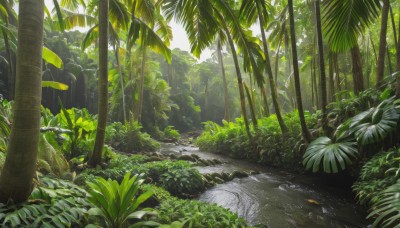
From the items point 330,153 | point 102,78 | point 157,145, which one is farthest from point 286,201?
point 157,145

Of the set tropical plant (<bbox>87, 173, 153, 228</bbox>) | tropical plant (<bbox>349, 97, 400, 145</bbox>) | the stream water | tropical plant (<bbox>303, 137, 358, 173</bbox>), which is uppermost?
tropical plant (<bbox>349, 97, 400, 145</bbox>)

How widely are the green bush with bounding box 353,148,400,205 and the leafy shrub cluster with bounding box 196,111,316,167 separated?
110 inches

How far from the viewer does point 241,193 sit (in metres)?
5.85

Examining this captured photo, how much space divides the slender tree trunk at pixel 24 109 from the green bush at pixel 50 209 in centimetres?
16

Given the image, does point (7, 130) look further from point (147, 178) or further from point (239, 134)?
point (239, 134)

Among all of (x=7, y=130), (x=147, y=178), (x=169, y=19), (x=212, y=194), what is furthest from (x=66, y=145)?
(x=169, y=19)

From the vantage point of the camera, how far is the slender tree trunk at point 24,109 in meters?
2.39

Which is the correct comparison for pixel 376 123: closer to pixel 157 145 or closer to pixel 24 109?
pixel 24 109

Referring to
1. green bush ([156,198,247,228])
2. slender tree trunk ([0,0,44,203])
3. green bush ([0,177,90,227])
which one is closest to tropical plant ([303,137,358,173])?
green bush ([156,198,247,228])

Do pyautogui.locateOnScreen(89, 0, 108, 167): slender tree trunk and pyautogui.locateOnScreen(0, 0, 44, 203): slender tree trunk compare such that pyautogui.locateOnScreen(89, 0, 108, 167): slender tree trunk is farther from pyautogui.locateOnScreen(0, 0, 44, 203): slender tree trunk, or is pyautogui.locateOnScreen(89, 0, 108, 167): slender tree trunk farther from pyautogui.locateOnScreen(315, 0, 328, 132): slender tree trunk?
pyautogui.locateOnScreen(315, 0, 328, 132): slender tree trunk

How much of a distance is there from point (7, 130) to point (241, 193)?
4.47 metres

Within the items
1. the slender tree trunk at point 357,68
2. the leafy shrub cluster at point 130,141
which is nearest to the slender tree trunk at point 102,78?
the slender tree trunk at point 357,68

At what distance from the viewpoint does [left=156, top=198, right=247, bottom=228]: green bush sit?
315cm

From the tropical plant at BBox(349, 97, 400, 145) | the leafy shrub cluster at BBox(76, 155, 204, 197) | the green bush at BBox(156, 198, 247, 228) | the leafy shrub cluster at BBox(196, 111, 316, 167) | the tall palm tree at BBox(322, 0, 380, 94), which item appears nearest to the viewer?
the green bush at BBox(156, 198, 247, 228)
